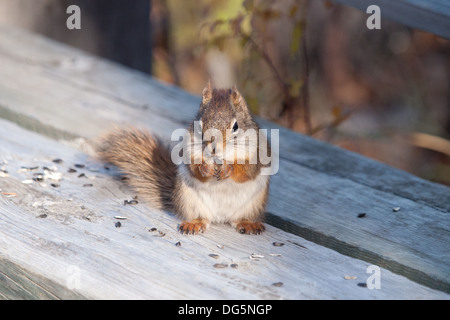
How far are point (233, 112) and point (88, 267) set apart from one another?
523mm

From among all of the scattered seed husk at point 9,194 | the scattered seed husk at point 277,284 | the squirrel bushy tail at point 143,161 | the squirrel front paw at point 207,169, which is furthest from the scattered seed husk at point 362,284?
the scattered seed husk at point 9,194

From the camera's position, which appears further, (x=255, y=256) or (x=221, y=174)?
(x=221, y=174)

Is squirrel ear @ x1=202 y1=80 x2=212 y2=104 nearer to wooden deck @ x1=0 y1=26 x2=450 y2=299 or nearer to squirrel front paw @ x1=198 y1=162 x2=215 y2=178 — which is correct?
squirrel front paw @ x1=198 y1=162 x2=215 y2=178

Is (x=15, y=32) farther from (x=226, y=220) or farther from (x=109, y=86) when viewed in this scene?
(x=226, y=220)

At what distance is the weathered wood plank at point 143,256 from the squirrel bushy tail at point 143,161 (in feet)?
0.16

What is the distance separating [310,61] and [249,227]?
2635 mm

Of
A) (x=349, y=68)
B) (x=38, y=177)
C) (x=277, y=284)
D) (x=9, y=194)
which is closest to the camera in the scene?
(x=277, y=284)

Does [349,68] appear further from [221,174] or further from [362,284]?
[362,284]

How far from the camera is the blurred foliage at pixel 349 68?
3682 millimetres

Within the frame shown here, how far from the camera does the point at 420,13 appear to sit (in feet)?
6.03

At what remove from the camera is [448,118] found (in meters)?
3.80

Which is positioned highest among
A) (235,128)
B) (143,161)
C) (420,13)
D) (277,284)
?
(420,13)

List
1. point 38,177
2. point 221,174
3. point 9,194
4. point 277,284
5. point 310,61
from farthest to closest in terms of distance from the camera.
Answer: point 310,61
point 38,177
point 9,194
point 221,174
point 277,284

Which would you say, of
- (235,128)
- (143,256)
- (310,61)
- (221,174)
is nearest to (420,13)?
(235,128)
